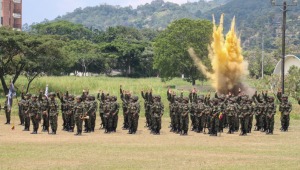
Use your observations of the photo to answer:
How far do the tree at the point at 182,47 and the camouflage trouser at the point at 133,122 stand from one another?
37846 millimetres

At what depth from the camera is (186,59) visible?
2864 inches

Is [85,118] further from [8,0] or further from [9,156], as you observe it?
[8,0]

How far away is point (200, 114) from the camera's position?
1252 inches

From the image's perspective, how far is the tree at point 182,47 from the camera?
70.4 meters

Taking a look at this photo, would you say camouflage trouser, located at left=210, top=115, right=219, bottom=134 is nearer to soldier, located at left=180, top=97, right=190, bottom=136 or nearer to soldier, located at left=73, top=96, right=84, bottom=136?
soldier, located at left=180, top=97, right=190, bottom=136

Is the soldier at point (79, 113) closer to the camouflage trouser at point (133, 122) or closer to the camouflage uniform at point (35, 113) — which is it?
the camouflage uniform at point (35, 113)

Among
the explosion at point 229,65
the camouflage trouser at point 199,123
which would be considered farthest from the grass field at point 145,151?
the explosion at point 229,65

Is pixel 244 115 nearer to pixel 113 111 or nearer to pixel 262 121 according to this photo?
pixel 262 121

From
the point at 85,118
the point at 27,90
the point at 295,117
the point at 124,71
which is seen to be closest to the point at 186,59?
the point at 27,90

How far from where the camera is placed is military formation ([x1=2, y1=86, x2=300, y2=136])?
99.1 feet

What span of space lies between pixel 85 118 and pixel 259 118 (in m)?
9.45

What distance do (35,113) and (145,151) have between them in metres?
8.45

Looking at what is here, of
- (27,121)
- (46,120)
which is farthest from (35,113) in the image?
(27,121)

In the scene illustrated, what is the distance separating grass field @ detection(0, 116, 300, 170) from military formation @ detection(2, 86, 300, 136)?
2.07ft
